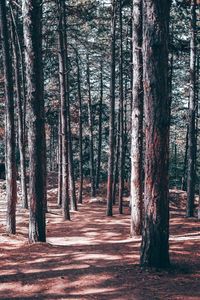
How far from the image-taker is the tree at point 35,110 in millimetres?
8664

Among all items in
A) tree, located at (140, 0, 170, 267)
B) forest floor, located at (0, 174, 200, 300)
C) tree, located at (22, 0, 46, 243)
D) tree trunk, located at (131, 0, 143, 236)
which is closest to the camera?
forest floor, located at (0, 174, 200, 300)

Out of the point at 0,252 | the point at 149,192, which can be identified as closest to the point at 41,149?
the point at 0,252

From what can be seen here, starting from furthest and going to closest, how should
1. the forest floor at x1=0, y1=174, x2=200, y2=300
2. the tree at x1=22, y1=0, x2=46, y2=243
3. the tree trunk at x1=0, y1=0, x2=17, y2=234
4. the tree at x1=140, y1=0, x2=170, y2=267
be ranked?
the tree trunk at x1=0, y1=0, x2=17, y2=234, the tree at x1=22, y1=0, x2=46, y2=243, the tree at x1=140, y1=0, x2=170, y2=267, the forest floor at x1=0, y1=174, x2=200, y2=300

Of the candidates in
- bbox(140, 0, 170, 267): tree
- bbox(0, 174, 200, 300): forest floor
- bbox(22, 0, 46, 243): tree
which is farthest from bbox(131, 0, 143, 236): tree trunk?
bbox(140, 0, 170, 267): tree

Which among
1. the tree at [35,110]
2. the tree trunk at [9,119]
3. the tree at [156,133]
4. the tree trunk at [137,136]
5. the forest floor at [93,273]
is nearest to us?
the forest floor at [93,273]

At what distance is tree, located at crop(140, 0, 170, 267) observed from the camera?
583cm

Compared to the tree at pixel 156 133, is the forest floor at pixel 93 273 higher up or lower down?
lower down

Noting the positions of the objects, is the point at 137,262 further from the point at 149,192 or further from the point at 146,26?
the point at 146,26

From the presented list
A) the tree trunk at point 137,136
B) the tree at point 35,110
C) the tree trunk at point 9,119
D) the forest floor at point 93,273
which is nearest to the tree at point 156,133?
the forest floor at point 93,273

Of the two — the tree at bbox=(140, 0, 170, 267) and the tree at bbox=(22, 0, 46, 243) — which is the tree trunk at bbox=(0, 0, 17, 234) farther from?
the tree at bbox=(140, 0, 170, 267)

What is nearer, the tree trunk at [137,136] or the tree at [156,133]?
the tree at [156,133]

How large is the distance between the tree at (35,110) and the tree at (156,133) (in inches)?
154

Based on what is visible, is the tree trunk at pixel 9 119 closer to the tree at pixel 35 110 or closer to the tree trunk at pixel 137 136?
the tree at pixel 35 110

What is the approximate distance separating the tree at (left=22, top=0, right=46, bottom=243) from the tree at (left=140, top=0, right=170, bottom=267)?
392 cm
